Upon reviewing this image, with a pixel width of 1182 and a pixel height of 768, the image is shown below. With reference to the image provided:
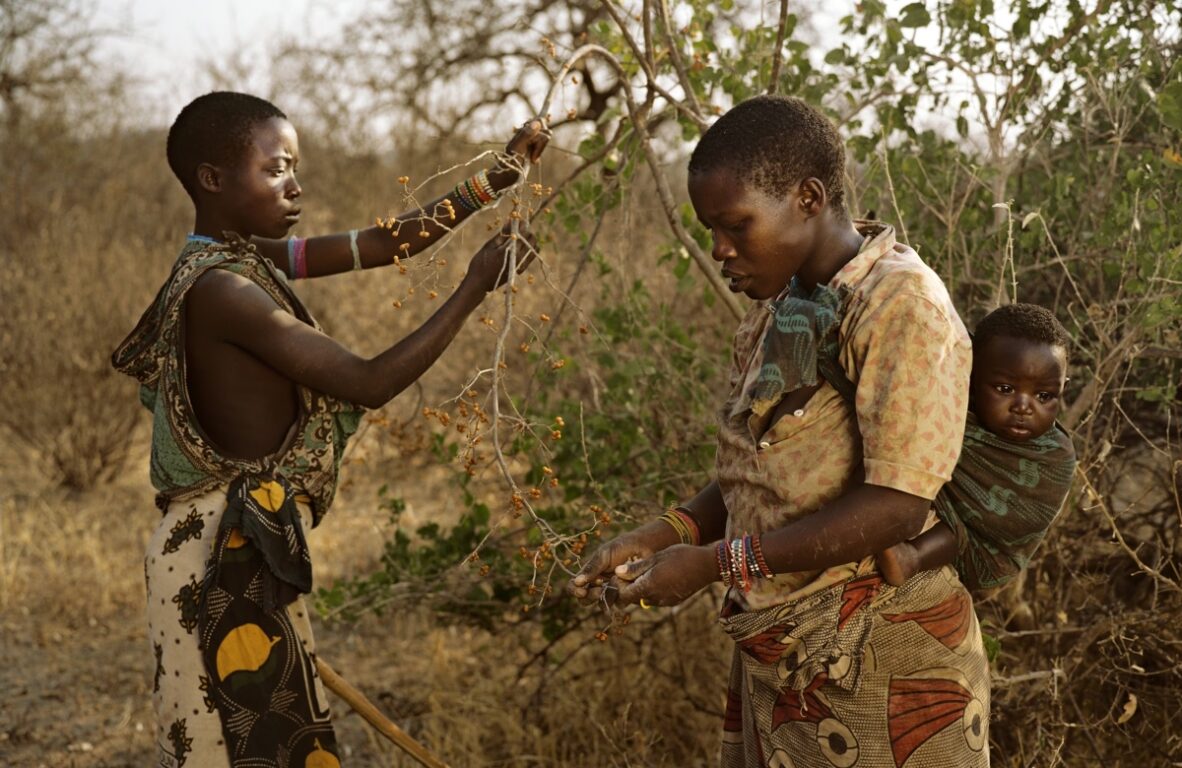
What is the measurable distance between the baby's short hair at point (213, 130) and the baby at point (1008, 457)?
1546 mm

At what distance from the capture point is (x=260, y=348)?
2.27 meters

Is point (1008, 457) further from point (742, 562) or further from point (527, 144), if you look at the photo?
point (527, 144)

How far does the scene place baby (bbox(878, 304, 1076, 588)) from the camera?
1.71m

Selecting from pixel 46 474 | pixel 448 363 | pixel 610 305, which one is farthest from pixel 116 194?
pixel 610 305

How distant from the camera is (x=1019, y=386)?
1715 mm

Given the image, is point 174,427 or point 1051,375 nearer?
point 1051,375

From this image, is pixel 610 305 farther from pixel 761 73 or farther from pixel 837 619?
pixel 837 619

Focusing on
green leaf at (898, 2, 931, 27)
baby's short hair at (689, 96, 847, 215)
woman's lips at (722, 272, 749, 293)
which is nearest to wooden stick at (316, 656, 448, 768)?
woman's lips at (722, 272, 749, 293)

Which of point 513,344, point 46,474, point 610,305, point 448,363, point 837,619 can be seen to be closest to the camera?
point 837,619

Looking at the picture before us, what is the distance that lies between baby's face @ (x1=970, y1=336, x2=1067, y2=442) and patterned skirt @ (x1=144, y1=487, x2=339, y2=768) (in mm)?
1437

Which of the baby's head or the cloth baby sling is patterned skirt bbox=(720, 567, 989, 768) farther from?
the baby's head

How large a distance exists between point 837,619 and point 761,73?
1.89 meters

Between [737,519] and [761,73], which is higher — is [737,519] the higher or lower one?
the lower one

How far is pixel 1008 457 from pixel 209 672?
156cm
